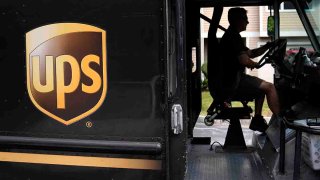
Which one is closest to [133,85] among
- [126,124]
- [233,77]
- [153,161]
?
[126,124]

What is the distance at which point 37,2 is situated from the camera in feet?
9.23

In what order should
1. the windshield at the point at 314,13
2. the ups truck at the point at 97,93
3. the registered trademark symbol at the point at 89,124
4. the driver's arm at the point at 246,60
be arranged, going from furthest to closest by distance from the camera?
the driver's arm at the point at 246,60, the windshield at the point at 314,13, the registered trademark symbol at the point at 89,124, the ups truck at the point at 97,93

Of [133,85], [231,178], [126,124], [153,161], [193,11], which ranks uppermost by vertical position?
[193,11]

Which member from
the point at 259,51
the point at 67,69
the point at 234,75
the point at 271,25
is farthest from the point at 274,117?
the point at 67,69

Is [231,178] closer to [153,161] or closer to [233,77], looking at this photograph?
[153,161]

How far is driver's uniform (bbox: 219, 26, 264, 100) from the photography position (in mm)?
4523

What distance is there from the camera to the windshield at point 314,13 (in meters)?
3.73

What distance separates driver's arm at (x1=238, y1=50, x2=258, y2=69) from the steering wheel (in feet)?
0.20

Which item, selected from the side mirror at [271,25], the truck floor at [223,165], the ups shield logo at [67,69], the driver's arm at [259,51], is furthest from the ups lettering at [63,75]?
the side mirror at [271,25]

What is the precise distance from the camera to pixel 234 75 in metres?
4.54

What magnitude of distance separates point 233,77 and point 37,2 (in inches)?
89.4

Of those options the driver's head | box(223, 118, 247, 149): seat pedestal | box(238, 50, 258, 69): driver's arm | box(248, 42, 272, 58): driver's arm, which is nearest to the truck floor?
box(223, 118, 247, 149): seat pedestal

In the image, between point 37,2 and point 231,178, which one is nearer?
point 37,2

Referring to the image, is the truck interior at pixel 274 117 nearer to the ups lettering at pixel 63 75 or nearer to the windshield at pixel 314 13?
the windshield at pixel 314 13
